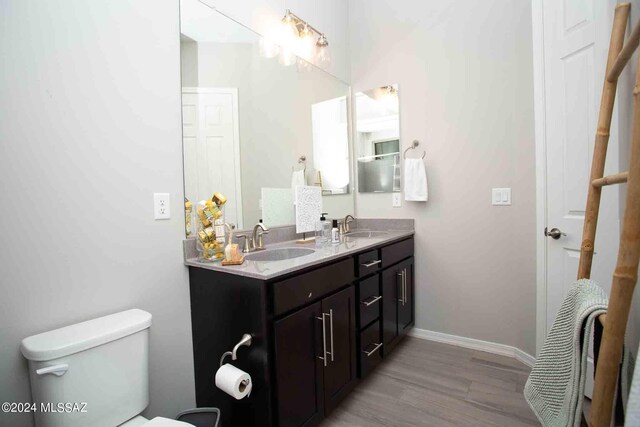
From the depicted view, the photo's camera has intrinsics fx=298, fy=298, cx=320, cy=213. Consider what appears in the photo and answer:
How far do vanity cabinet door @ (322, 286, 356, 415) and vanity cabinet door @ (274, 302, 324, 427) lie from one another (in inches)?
2.1

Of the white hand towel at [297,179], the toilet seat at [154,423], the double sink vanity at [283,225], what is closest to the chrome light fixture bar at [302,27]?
the double sink vanity at [283,225]

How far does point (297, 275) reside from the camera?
4.05ft

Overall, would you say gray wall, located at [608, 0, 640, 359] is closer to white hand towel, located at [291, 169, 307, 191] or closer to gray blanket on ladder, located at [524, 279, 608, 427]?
gray blanket on ladder, located at [524, 279, 608, 427]

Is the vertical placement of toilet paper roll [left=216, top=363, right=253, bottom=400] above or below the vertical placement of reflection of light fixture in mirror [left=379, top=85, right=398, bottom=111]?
below

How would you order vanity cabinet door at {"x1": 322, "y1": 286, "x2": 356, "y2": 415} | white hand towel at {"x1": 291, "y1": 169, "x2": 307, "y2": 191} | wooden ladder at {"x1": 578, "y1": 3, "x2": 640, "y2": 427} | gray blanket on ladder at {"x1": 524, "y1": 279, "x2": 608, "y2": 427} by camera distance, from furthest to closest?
1. white hand towel at {"x1": 291, "y1": 169, "x2": 307, "y2": 191}
2. vanity cabinet door at {"x1": 322, "y1": 286, "x2": 356, "y2": 415}
3. gray blanket on ladder at {"x1": 524, "y1": 279, "x2": 608, "y2": 427}
4. wooden ladder at {"x1": 578, "y1": 3, "x2": 640, "y2": 427}

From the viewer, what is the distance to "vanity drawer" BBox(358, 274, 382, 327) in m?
1.67

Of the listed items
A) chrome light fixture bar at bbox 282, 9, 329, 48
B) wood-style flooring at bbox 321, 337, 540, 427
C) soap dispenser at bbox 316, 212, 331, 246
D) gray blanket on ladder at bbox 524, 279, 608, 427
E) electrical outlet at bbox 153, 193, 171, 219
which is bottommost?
wood-style flooring at bbox 321, 337, 540, 427

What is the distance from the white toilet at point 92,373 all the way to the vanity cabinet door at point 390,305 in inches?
50.0

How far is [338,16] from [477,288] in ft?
7.95

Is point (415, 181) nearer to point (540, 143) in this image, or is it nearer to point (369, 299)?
point (540, 143)

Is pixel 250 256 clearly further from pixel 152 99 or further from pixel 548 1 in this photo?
pixel 548 1

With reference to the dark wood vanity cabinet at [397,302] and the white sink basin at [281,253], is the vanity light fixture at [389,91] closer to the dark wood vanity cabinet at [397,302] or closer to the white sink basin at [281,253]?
the dark wood vanity cabinet at [397,302]

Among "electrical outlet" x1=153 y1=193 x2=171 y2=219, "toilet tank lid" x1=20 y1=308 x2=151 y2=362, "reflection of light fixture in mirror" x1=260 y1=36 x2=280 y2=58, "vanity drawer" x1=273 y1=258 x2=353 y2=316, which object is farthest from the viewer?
"reflection of light fixture in mirror" x1=260 y1=36 x2=280 y2=58

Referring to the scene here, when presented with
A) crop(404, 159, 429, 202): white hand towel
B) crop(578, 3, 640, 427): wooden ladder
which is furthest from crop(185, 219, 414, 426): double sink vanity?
crop(578, 3, 640, 427): wooden ladder
